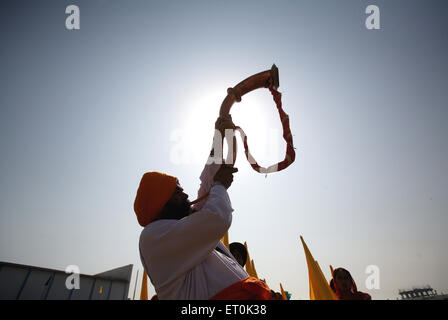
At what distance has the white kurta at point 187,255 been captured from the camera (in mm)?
1282

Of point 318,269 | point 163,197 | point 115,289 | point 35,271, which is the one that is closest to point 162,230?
point 163,197

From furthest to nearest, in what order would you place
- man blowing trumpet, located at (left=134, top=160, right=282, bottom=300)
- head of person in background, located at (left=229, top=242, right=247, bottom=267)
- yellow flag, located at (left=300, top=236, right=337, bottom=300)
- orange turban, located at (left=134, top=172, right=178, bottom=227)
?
yellow flag, located at (left=300, top=236, right=337, bottom=300) < head of person in background, located at (left=229, top=242, right=247, bottom=267) < orange turban, located at (left=134, top=172, right=178, bottom=227) < man blowing trumpet, located at (left=134, top=160, right=282, bottom=300)

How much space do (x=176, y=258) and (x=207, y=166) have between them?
1.02 meters

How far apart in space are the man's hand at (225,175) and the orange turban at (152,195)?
387 millimetres

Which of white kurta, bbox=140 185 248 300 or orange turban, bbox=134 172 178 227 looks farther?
orange turban, bbox=134 172 178 227

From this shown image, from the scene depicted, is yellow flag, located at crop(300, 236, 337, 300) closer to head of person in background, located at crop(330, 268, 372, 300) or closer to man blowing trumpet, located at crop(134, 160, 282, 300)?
head of person in background, located at crop(330, 268, 372, 300)

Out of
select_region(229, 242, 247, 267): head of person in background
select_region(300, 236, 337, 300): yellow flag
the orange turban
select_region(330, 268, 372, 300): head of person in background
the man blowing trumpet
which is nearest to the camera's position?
the man blowing trumpet

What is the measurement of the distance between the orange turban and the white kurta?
0.25 metres

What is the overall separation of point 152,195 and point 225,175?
624 mm

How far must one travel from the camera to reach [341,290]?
4328 millimetres

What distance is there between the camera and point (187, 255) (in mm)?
1318

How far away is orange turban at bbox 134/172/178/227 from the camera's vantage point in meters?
1.61

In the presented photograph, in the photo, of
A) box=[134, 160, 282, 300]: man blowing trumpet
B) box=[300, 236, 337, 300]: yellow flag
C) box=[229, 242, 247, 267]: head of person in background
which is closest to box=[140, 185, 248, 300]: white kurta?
box=[134, 160, 282, 300]: man blowing trumpet
